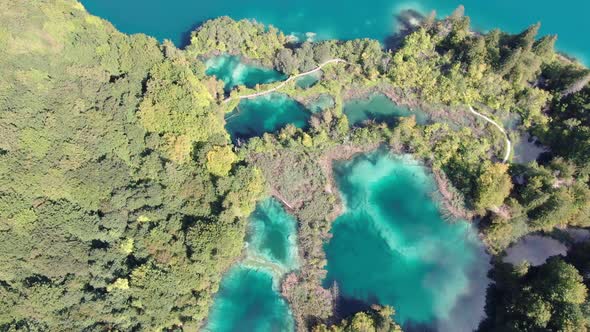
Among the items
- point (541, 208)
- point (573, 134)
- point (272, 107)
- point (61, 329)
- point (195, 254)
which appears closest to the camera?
point (61, 329)

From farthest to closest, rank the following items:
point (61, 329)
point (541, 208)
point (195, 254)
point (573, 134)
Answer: point (573, 134)
point (541, 208)
point (195, 254)
point (61, 329)

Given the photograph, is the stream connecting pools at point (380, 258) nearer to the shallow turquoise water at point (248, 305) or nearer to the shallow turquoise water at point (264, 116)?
the shallow turquoise water at point (248, 305)

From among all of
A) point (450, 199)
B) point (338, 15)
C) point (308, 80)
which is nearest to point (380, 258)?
point (450, 199)

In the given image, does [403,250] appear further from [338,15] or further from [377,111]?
[338,15]

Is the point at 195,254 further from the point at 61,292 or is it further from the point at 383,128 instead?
the point at 383,128

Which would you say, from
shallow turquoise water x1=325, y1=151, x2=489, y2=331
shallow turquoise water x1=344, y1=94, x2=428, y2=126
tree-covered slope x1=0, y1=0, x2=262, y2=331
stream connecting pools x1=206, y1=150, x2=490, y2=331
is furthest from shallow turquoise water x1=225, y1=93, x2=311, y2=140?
stream connecting pools x1=206, y1=150, x2=490, y2=331

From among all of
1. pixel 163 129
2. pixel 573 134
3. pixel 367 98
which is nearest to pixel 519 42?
pixel 573 134

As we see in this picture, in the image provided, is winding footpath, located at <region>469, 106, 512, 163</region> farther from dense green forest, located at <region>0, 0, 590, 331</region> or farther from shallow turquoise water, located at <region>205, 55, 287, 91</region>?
shallow turquoise water, located at <region>205, 55, 287, 91</region>
